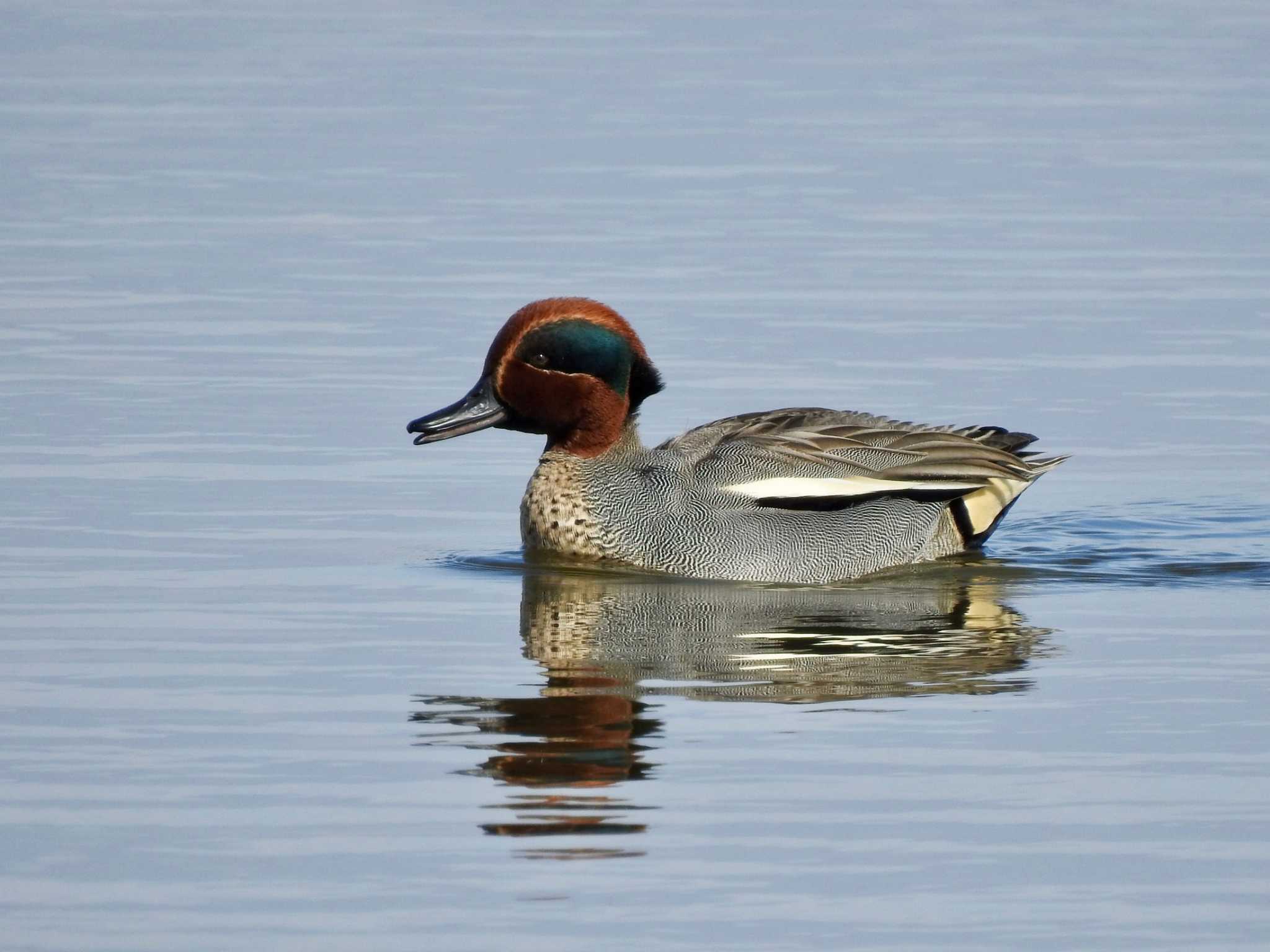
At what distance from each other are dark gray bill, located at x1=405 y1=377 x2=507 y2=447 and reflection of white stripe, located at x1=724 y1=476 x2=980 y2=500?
1.17 m

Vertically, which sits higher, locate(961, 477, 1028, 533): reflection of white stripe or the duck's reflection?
locate(961, 477, 1028, 533): reflection of white stripe

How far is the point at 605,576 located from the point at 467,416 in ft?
3.43

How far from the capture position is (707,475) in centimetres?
1155

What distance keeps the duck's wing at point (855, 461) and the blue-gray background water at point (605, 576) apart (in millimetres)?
366

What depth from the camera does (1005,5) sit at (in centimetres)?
3625

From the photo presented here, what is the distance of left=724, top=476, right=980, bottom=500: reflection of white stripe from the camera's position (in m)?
11.5

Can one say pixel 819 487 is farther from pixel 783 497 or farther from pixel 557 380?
pixel 557 380

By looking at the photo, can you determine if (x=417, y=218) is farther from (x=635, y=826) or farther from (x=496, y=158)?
(x=635, y=826)

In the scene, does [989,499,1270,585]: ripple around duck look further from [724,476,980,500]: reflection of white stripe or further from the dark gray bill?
the dark gray bill

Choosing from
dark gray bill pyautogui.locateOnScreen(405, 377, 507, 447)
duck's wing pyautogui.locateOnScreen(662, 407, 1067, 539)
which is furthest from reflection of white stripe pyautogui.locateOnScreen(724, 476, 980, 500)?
dark gray bill pyautogui.locateOnScreen(405, 377, 507, 447)

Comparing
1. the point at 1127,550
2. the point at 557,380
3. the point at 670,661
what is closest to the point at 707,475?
the point at 557,380

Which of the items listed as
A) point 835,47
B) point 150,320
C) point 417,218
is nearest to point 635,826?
point 150,320

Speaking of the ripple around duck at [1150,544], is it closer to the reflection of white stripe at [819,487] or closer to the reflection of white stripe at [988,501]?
the reflection of white stripe at [988,501]

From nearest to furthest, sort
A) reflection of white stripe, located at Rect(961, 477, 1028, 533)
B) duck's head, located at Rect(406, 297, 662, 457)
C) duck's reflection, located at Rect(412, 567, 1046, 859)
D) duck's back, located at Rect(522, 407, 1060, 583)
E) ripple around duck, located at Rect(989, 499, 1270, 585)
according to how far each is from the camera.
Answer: duck's reflection, located at Rect(412, 567, 1046, 859) → duck's back, located at Rect(522, 407, 1060, 583) → ripple around duck, located at Rect(989, 499, 1270, 585) → duck's head, located at Rect(406, 297, 662, 457) → reflection of white stripe, located at Rect(961, 477, 1028, 533)
